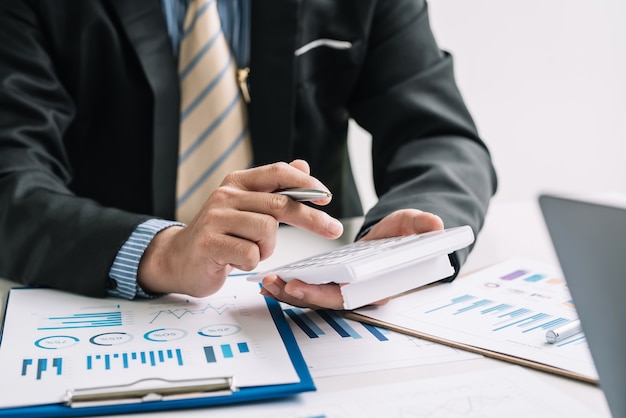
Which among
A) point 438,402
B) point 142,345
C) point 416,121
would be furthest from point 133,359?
point 416,121

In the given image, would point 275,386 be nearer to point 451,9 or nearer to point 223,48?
point 223,48

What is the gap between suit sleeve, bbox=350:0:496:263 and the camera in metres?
1.07

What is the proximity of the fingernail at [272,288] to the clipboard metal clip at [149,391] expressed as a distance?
0.20m

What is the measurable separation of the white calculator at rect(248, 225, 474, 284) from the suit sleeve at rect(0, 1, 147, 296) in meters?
0.21

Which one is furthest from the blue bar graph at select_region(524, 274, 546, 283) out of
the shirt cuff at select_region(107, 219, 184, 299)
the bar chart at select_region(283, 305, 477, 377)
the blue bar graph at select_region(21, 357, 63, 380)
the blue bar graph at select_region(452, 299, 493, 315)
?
the blue bar graph at select_region(21, 357, 63, 380)

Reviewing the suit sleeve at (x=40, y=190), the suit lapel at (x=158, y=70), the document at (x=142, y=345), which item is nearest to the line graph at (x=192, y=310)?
the document at (x=142, y=345)

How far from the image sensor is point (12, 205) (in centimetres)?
97

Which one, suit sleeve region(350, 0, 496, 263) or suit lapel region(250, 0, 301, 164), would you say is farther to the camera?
suit lapel region(250, 0, 301, 164)

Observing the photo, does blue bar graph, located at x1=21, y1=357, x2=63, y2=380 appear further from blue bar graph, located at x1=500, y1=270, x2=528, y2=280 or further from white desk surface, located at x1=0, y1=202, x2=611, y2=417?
blue bar graph, located at x1=500, y1=270, x2=528, y2=280

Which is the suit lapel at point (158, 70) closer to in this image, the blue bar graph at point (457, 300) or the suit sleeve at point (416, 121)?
the suit sleeve at point (416, 121)

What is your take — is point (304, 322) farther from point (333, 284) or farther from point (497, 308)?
point (497, 308)

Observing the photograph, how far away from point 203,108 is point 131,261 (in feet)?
1.42

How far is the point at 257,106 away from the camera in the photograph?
1.25 meters

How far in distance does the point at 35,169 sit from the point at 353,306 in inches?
22.5
